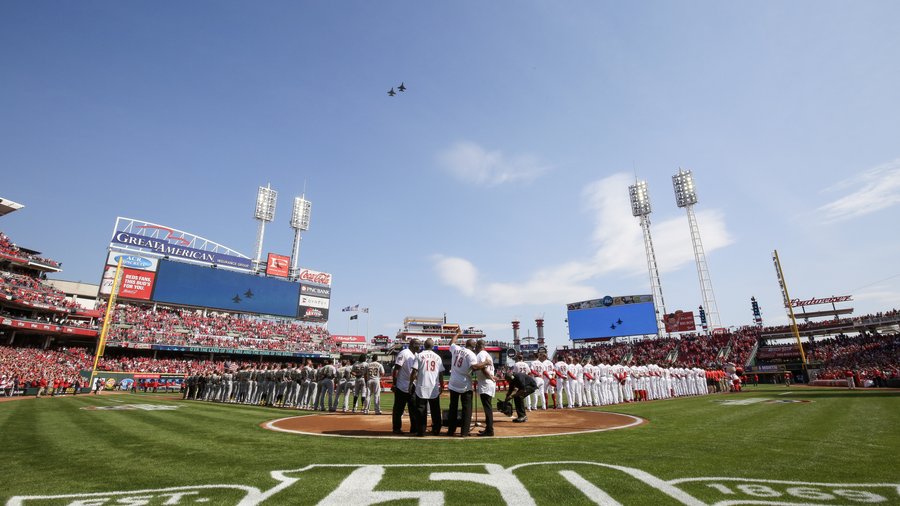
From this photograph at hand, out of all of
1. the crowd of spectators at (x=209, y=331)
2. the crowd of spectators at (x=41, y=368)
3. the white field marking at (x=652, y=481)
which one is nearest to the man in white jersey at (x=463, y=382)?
the white field marking at (x=652, y=481)

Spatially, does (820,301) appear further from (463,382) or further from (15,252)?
(15,252)

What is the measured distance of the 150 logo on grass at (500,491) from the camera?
4137 millimetres

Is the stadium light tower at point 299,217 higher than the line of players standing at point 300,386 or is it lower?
higher

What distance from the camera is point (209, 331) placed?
190 ft

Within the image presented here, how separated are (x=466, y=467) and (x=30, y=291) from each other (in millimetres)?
58990

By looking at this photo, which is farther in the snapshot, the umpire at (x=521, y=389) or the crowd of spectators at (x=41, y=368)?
the crowd of spectators at (x=41, y=368)

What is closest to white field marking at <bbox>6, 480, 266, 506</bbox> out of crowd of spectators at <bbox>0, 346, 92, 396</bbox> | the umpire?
the umpire

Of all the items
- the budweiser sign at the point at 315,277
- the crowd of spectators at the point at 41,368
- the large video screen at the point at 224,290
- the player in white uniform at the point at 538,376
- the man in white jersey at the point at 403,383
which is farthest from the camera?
the budweiser sign at the point at 315,277

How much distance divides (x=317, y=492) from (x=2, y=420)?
16.1 metres

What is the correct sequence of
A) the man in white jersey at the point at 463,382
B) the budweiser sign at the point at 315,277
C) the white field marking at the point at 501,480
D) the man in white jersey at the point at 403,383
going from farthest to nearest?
the budweiser sign at the point at 315,277
the man in white jersey at the point at 403,383
the man in white jersey at the point at 463,382
the white field marking at the point at 501,480

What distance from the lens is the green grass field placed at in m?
4.34

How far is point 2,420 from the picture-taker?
13.5 m

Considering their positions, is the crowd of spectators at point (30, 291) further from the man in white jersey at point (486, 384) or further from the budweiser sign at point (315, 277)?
the man in white jersey at point (486, 384)

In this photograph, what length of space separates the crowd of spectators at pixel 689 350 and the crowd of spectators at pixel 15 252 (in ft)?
217
